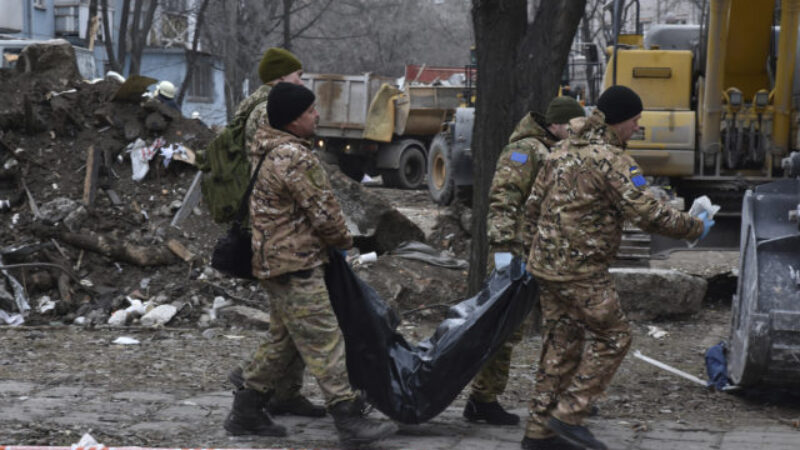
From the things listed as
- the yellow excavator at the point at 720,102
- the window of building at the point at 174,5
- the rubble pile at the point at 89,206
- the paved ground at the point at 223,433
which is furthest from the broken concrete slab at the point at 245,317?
the window of building at the point at 174,5

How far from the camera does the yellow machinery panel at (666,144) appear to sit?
35.0ft

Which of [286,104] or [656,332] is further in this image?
[656,332]

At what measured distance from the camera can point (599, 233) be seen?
4.92 metres

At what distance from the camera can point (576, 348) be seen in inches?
200

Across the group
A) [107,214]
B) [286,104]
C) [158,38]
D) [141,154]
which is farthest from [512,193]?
[158,38]

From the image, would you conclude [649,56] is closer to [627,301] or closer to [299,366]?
[627,301]

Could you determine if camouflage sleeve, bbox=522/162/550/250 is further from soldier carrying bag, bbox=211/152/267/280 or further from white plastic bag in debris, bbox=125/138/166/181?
white plastic bag in debris, bbox=125/138/166/181

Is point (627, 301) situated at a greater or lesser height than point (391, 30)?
lesser

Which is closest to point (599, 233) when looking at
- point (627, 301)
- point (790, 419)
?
point (790, 419)

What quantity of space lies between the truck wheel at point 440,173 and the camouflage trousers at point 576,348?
43.9 feet

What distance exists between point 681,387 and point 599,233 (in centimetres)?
222

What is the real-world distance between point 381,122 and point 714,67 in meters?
12.3

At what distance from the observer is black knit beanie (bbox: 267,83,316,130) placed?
507cm

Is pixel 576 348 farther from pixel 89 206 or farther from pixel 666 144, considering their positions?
pixel 89 206
